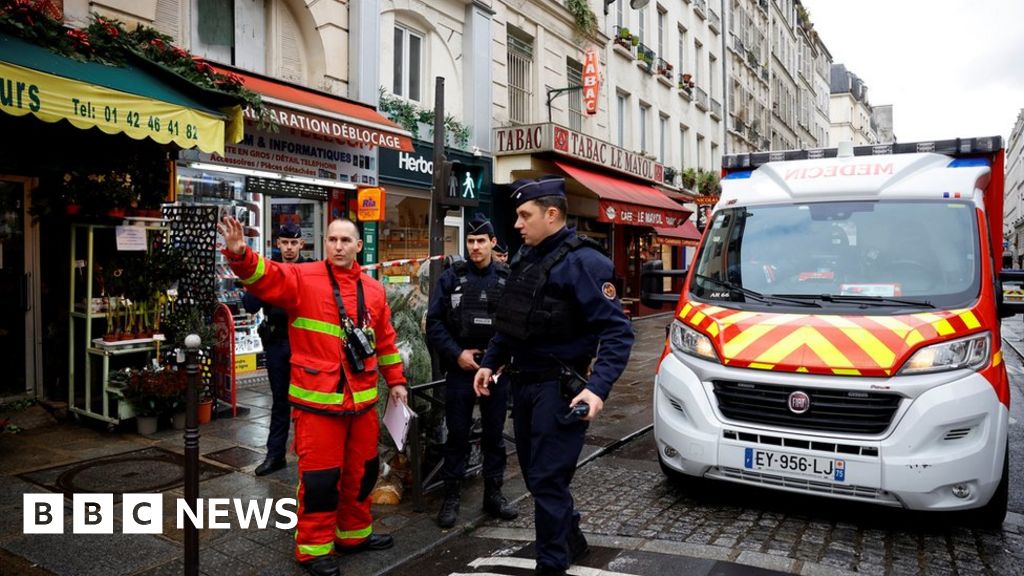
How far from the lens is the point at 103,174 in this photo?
6.61 meters

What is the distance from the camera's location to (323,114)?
8.66 meters

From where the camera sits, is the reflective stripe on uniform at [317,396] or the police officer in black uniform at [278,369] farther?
the police officer in black uniform at [278,369]

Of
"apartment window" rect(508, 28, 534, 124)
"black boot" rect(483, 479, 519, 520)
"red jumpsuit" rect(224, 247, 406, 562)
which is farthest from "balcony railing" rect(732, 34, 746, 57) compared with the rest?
"red jumpsuit" rect(224, 247, 406, 562)

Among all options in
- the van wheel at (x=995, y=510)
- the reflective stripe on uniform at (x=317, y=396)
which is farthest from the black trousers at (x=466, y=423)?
the van wheel at (x=995, y=510)

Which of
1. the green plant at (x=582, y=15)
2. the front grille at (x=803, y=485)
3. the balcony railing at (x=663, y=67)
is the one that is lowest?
the front grille at (x=803, y=485)

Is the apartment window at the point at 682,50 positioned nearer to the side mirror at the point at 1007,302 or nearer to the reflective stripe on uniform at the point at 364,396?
the side mirror at the point at 1007,302

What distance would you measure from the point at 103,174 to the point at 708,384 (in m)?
5.69

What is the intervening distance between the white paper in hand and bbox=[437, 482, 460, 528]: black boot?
0.52 metres

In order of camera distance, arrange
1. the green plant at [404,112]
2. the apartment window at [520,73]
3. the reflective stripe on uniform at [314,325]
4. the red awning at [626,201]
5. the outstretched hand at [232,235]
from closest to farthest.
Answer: the outstretched hand at [232,235] → the reflective stripe on uniform at [314,325] → the green plant at [404,112] → the red awning at [626,201] → the apartment window at [520,73]

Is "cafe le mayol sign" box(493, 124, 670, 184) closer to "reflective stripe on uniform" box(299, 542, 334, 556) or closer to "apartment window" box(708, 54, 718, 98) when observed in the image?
"reflective stripe on uniform" box(299, 542, 334, 556)

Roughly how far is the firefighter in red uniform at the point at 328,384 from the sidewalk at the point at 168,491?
351mm

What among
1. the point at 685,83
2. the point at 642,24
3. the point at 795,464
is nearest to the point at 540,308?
the point at 795,464

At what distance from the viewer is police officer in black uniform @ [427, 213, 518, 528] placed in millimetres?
4613

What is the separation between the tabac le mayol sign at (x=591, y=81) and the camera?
16.3 metres
